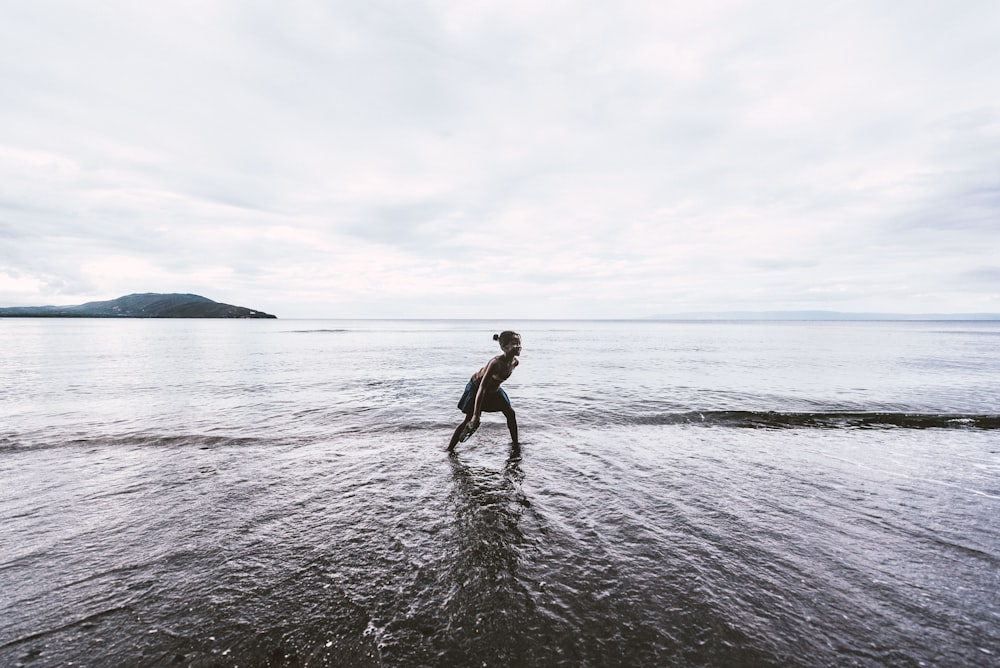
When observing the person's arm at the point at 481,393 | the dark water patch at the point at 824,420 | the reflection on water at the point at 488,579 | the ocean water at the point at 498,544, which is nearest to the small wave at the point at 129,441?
the ocean water at the point at 498,544

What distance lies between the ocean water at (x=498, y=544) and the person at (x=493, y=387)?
36.8 inches

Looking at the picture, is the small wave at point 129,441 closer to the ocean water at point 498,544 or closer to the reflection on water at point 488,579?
the ocean water at point 498,544

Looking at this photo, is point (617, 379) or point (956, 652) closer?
point (956, 652)

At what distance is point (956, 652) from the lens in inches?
143

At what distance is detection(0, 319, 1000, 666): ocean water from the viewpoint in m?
A: 3.73

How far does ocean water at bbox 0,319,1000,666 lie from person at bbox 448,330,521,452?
3.07 ft

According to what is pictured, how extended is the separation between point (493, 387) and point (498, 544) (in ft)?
14.2

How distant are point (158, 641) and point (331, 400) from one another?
14148 millimetres

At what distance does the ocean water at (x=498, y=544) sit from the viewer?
3.73 m

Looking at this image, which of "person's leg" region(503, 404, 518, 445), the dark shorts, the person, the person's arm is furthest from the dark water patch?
the person's arm

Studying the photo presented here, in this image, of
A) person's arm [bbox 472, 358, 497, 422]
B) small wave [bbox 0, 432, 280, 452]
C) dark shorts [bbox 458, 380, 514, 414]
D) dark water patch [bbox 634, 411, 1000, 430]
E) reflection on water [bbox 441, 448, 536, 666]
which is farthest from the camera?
dark water patch [bbox 634, 411, 1000, 430]

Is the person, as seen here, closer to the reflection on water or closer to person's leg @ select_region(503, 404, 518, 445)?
person's leg @ select_region(503, 404, 518, 445)

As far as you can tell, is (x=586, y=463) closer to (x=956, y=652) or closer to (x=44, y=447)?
(x=956, y=652)

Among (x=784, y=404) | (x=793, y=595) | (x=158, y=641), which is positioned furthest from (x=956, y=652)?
(x=784, y=404)
